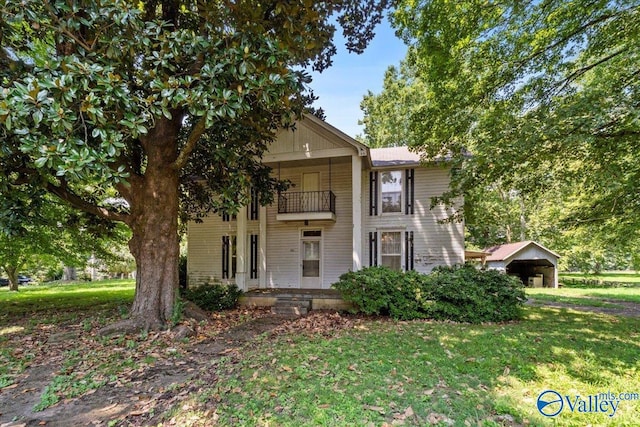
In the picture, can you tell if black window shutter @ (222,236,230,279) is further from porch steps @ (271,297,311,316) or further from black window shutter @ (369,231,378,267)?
black window shutter @ (369,231,378,267)

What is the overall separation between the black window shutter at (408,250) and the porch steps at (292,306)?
423cm

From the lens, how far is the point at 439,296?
27.7 feet

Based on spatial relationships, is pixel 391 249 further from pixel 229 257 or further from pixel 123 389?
pixel 123 389

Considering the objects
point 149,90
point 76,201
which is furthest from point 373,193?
point 76,201

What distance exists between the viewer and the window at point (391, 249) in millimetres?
→ 12148

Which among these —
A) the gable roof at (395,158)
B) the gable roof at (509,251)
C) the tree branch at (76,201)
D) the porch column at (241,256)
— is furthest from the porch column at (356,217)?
the gable roof at (509,251)

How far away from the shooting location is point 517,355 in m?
5.07

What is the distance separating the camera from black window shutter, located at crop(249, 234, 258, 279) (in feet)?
42.9

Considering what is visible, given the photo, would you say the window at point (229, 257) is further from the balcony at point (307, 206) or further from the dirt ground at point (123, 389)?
the dirt ground at point (123, 389)

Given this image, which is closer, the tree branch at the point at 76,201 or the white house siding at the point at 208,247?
the tree branch at the point at 76,201

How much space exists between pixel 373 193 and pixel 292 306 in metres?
5.50

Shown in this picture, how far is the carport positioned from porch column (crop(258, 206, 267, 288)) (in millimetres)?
13986

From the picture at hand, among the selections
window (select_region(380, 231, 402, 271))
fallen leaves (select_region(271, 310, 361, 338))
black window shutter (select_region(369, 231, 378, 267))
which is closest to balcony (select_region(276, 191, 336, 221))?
black window shutter (select_region(369, 231, 378, 267))

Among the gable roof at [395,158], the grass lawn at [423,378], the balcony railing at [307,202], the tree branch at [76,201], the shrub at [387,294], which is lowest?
the grass lawn at [423,378]
